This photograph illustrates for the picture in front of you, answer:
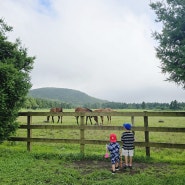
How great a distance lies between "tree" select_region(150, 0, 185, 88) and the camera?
24.4 ft

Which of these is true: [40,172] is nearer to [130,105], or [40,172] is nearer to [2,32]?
[2,32]

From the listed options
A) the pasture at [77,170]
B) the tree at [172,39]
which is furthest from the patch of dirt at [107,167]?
the tree at [172,39]

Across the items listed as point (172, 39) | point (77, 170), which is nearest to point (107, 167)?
point (77, 170)

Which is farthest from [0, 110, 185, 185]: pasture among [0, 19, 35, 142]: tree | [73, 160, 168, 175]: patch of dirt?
[0, 19, 35, 142]: tree

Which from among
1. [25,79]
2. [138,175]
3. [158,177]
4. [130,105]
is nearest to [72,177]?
[138,175]

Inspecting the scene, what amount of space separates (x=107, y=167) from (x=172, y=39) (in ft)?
14.6

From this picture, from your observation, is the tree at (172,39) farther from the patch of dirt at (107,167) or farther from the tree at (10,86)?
the tree at (10,86)

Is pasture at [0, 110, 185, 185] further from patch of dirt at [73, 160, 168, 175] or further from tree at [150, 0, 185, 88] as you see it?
tree at [150, 0, 185, 88]

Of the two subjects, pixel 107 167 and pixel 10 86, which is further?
pixel 10 86

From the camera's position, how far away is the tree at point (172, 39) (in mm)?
7449

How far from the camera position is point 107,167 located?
8922 mm

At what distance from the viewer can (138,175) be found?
7.73m

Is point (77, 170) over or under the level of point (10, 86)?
under

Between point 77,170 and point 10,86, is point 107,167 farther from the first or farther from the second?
point 10,86
